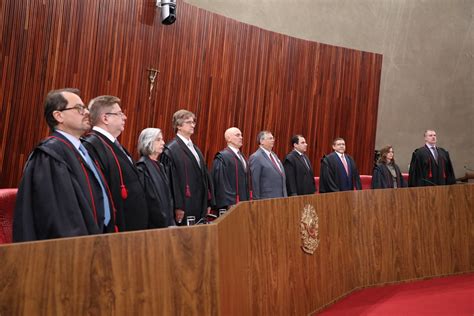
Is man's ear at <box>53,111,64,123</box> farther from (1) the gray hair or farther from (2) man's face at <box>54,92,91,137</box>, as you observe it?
(1) the gray hair

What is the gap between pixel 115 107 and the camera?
274 cm

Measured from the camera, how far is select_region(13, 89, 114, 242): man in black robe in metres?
1.95

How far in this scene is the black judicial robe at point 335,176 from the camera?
19.8 feet

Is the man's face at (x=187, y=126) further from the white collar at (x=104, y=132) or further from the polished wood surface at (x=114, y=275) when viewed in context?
the polished wood surface at (x=114, y=275)

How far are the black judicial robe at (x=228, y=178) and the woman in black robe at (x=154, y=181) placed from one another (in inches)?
46.8

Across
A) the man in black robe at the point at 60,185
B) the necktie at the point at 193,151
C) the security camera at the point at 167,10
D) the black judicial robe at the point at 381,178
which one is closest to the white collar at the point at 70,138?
the man in black robe at the point at 60,185

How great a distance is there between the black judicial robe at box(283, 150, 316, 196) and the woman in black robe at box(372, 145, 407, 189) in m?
0.82

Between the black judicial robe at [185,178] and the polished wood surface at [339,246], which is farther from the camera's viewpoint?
the black judicial robe at [185,178]

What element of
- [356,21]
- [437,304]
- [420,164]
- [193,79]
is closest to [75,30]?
[193,79]

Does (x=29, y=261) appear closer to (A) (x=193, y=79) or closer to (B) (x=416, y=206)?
(B) (x=416, y=206)

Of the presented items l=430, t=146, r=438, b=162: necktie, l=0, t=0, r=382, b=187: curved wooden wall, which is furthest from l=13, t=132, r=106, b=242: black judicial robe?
l=430, t=146, r=438, b=162: necktie

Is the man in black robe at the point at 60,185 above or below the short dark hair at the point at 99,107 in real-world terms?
below

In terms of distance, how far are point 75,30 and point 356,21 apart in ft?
17.9

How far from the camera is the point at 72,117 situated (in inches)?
86.7
